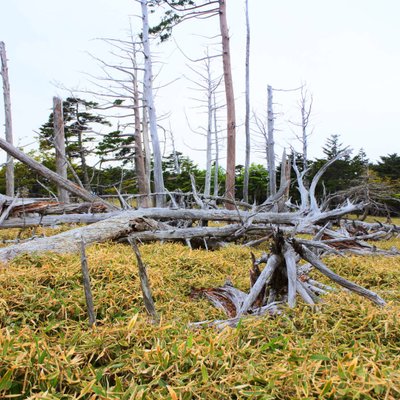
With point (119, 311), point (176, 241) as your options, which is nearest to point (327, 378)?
point (119, 311)

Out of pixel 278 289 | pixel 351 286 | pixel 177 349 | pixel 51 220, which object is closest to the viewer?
pixel 177 349

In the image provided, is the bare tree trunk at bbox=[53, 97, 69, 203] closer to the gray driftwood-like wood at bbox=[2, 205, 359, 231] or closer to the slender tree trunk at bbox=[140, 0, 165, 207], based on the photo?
the slender tree trunk at bbox=[140, 0, 165, 207]

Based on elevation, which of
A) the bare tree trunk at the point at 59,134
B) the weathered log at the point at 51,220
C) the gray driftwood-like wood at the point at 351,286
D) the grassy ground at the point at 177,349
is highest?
the bare tree trunk at the point at 59,134

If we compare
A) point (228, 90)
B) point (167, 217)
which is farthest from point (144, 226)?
point (228, 90)

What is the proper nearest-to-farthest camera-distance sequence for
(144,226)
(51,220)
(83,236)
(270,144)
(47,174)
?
(83,236) → (144,226) → (51,220) → (47,174) → (270,144)

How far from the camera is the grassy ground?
1233mm

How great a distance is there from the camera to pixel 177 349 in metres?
1.43

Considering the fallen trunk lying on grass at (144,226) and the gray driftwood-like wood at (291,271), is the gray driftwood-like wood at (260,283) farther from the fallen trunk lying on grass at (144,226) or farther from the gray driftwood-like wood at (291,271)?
the fallen trunk lying on grass at (144,226)

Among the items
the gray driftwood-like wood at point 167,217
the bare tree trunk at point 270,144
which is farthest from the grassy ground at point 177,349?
the bare tree trunk at point 270,144

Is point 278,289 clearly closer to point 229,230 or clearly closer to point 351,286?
point 351,286

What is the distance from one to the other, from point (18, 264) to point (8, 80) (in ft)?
59.2

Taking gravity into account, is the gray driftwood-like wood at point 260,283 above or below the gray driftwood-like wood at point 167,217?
below

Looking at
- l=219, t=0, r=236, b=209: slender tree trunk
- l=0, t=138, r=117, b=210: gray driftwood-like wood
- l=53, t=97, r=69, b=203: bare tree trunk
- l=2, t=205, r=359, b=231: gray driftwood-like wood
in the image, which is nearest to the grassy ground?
l=2, t=205, r=359, b=231: gray driftwood-like wood

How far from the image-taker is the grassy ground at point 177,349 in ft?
4.05
